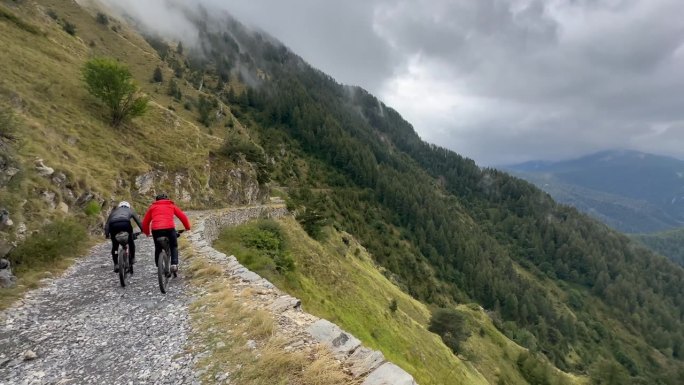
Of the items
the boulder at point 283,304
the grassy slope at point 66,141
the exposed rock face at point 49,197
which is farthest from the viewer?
the exposed rock face at point 49,197

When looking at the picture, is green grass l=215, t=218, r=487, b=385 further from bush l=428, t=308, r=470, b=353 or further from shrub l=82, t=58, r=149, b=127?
shrub l=82, t=58, r=149, b=127

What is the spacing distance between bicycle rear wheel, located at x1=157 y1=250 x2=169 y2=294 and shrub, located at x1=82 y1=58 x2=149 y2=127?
114 ft

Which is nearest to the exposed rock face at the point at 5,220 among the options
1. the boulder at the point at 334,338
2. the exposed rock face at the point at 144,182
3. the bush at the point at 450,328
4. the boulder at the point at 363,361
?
the boulder at the point at 334,338

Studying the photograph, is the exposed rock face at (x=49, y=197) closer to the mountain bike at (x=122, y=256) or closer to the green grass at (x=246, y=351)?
the mountain bike at (x=122, y=256)

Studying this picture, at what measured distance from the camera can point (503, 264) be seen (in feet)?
654

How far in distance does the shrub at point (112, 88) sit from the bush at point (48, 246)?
88.9 feet

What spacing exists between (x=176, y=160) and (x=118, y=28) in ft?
405

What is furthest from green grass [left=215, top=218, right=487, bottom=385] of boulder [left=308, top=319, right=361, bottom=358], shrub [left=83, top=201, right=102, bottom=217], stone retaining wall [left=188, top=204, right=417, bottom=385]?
boulder [left=308, top=319, right=361, bottom=358]

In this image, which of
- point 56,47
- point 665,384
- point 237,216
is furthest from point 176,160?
point 665,384

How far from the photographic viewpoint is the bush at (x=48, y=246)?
47.3 feet

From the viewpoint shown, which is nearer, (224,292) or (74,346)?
(74,346)

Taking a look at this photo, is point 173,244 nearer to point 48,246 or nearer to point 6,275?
point 6,275

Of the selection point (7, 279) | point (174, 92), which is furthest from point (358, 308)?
point (174, 92)

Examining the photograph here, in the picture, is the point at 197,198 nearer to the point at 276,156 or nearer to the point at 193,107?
the point at 193,107
